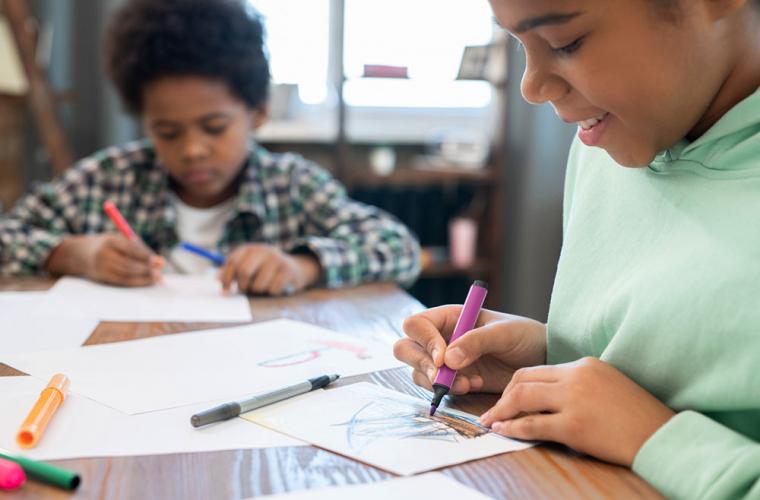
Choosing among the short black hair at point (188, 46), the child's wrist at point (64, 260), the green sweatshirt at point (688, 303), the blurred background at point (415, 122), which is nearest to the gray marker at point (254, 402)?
the green sweatshirt at point (688, 303)

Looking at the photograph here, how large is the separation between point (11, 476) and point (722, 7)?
1.94 feet

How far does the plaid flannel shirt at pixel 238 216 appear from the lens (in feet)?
4.68

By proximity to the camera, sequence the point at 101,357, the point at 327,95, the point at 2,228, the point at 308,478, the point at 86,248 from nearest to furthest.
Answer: the point at 308,478 < the point at 101,357 < the point at 86,248 < the point at 2,228 < the point at 327,95

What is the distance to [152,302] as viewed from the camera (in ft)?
3.78

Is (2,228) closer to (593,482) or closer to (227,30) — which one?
(227,30)

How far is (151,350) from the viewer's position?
0.88m

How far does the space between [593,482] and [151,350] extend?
52cm

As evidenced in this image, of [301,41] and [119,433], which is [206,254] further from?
[301,41]

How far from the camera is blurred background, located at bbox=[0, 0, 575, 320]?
2.70 meters

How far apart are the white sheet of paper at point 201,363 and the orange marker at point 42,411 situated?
22mm

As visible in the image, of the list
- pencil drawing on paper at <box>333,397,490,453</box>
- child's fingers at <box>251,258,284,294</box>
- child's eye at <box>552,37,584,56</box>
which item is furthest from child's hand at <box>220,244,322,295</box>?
child's eye at <box>552,37,584,56</box>

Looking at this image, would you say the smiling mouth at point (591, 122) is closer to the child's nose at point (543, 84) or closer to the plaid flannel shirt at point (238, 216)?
the child's nose at point (543, 84)

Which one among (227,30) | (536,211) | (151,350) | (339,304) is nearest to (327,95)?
(536,211)

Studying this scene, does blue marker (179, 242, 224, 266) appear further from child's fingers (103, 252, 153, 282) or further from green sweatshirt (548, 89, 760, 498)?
green sweatshirt (548, 89, 760, 498)
